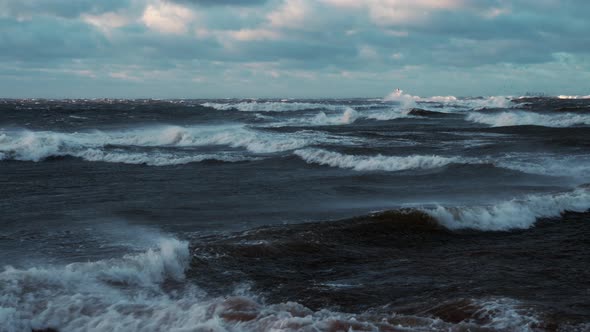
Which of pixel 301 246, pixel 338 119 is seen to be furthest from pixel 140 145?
pixel 301 246

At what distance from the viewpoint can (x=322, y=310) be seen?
6.27 m

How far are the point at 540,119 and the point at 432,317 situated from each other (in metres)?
38.3

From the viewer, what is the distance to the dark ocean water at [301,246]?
6.14 m

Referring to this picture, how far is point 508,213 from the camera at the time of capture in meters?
10.8

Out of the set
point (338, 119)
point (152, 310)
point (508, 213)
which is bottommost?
point (152, 310)

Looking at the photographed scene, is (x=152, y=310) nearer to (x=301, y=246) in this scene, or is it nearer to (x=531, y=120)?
(x=301, y=246)

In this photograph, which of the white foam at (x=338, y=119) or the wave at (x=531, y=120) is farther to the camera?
the white foam at (x=338, y=119)

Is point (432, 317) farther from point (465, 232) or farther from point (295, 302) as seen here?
point (465, 232)

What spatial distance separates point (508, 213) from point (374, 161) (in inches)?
347

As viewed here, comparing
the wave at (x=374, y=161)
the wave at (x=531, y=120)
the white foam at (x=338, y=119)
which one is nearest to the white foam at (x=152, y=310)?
the wave at (x=374, y=161)

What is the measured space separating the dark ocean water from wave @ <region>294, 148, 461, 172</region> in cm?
8

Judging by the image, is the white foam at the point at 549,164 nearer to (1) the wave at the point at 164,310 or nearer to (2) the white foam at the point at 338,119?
(1) the wave at the point at 164,310

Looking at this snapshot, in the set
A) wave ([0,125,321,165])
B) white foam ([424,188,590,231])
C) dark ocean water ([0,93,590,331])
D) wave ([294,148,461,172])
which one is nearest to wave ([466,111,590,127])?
wave ([0,125,321,165])

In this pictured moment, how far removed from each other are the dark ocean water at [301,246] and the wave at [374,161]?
8cm
